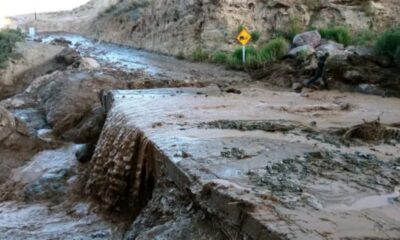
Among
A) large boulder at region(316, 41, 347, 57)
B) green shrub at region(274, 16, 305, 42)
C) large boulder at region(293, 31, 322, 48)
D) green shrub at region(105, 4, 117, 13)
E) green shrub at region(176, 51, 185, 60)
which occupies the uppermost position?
green shrub at region(105, 4, 117, 13)

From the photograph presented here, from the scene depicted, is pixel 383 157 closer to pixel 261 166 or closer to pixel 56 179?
pixel 261 166

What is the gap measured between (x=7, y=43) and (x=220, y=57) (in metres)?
6.34

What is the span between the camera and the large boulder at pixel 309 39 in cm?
1405

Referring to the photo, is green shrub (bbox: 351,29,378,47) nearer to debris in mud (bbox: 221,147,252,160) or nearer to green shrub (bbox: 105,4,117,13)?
debris in mud (bbox: 221,147,252,160)

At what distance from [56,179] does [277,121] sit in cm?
309

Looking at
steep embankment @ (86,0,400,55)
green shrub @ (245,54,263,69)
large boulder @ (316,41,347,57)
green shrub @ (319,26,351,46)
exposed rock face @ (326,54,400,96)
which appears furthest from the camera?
steep embankment @ (86,0,400,55)

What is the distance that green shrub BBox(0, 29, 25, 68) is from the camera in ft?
46.3

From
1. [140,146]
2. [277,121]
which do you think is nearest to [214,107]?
[277,121]

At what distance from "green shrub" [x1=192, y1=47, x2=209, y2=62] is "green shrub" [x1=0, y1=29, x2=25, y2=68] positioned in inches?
222

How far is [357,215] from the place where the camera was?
321 cm

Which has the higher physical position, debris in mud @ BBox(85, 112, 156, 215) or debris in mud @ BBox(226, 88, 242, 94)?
debris in mud @ BBox(226, 88, 242, 94)

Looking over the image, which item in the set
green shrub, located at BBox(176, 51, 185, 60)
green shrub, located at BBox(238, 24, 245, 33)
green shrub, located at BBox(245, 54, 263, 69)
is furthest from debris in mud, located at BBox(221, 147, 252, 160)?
green shrub, located at BBox(176, 51, 185, 60)

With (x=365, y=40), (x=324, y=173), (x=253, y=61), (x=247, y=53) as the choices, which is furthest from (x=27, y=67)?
(x=324, y=173)

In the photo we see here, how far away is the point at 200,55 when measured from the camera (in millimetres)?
→ 17094
